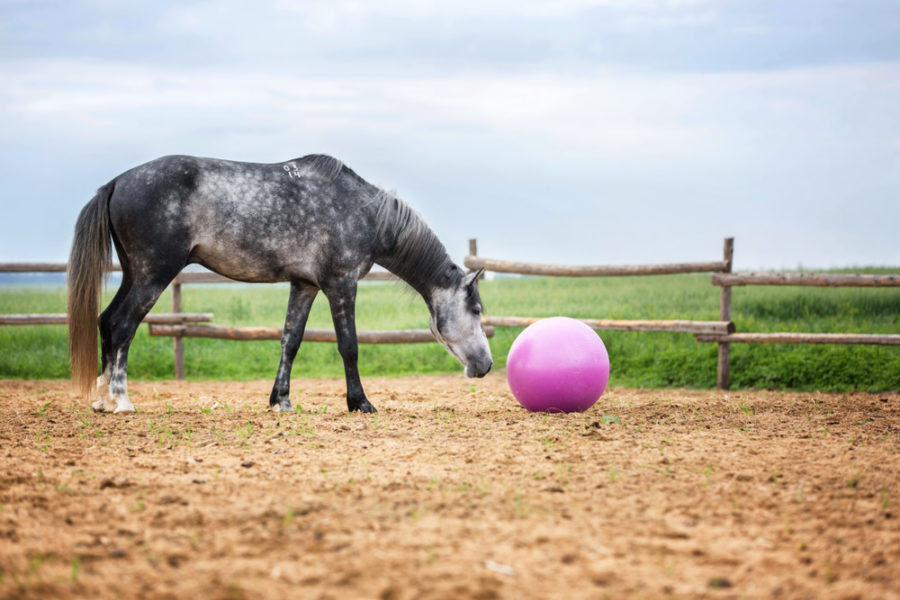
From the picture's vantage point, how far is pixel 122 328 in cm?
578

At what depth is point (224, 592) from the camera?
2.41 metres

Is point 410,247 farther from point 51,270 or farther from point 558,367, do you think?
point 51,270

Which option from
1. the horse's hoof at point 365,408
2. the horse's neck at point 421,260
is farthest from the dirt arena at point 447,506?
the horse's neck at point 421,260

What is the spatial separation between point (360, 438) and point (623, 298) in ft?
32.2

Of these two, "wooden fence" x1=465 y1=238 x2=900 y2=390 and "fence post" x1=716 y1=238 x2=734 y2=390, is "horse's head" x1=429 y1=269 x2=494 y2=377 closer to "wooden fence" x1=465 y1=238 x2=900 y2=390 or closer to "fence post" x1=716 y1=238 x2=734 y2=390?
"wooden fence" x1=465 y1=238 x2=900 y2=390

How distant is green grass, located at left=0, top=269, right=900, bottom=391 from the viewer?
9.37 m

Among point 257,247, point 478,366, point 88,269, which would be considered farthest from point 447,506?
point 88,269

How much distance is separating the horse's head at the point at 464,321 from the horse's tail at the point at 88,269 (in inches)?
102

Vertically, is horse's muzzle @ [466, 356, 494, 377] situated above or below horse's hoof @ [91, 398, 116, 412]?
above

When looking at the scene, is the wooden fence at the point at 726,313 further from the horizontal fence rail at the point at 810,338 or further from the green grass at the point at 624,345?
the green grass at the point at 624,345

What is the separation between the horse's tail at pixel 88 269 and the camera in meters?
5.89

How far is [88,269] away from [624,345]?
6.89m

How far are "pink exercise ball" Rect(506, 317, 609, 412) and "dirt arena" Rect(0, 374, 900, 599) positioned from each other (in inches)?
9.5

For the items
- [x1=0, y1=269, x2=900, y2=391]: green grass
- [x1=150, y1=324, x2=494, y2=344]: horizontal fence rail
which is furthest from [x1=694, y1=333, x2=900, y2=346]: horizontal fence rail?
[x1=150, y1=324, x2=494, y2=344]: horizontal fence rail
